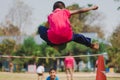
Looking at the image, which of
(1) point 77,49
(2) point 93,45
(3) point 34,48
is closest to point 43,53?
(3) point 34,48

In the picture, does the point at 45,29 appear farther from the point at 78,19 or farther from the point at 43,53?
the point at 78,19

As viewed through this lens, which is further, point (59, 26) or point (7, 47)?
point (7, 47)

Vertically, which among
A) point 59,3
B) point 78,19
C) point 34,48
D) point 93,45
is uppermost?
point 78,19

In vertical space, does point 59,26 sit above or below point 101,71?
above

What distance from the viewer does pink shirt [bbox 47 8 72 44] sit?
9766 mm

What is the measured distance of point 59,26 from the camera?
32.0ft

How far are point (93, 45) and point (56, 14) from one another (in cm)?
137

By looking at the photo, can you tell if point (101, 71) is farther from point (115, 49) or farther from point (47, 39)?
point (115, 49)

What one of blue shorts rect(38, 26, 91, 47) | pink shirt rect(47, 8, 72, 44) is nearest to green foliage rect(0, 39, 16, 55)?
blue shorts rect(38, 26, 91, 47)

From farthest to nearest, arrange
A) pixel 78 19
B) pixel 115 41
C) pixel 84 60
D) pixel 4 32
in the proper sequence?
1. pixel 78 19
2. pixel 4 32
3. pixel 84 60
4. pixel 115 41

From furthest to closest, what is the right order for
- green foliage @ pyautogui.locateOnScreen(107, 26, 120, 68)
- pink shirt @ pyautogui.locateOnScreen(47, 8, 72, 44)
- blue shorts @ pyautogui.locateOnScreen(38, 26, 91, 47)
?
green foliage @ pyautogui.locateOnScreen(107, 26, 120, 68), blue shorts @ pyautogui.locateOnScreen(38, 26, 91, 47), pink shirt @ pyautogui.locateOnScreen(47, 8, 72, 44)

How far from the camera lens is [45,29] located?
10.2 meters

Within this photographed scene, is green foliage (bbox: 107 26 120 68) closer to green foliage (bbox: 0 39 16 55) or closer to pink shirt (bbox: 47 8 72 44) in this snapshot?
green foliage (bbox: 0 39 16 55)

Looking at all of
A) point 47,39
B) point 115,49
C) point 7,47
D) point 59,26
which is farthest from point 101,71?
point 7,47
